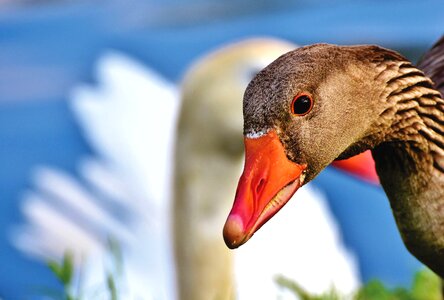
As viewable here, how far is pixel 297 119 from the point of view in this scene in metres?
1.52

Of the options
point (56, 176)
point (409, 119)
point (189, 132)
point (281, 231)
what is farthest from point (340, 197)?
point (409, 119)

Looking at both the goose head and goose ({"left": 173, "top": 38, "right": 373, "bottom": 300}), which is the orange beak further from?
goose ({"left": 173, "top": 38, "right": 373, "bottom": 300})

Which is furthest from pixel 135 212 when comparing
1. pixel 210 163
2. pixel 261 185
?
pixel 261 185

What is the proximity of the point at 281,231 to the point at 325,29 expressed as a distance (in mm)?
1912

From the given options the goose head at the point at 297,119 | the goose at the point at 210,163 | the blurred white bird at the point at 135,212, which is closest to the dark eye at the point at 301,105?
the goose head at the point at 297,119

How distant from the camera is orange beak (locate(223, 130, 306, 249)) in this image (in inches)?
59.0

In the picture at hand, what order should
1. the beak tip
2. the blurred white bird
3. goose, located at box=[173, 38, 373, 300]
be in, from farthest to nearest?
the blurred white bird < goose, located at box=[173, 38, 373, 300] < the beak tip

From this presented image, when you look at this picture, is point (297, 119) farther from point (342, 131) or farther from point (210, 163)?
point (210, 163)

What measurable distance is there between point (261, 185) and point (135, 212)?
280 centimetres

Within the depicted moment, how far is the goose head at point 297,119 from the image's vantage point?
1.50 m

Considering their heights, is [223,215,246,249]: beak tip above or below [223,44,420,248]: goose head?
below

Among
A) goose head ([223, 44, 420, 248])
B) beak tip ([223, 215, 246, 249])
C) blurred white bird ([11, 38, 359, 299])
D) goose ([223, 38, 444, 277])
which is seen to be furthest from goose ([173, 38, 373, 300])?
beak tip ([223, 215, 246, 249])

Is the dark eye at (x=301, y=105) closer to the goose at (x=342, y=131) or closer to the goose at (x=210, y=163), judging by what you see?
the goose at (x=342, y=131)

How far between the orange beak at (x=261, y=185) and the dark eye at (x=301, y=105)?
0.15 ft
